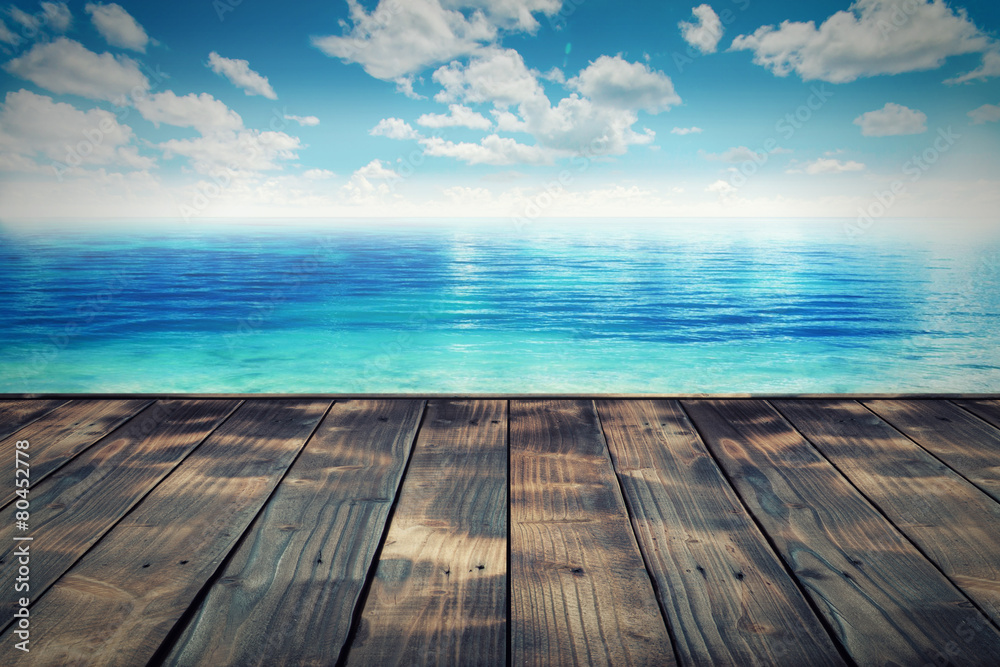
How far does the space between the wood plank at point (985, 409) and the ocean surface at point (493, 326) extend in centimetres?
426

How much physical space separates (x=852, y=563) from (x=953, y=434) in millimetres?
801

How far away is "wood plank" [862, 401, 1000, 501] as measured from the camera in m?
1.12

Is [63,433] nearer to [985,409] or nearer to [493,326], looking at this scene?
[985,409]

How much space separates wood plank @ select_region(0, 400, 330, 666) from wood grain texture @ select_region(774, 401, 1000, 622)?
121cm

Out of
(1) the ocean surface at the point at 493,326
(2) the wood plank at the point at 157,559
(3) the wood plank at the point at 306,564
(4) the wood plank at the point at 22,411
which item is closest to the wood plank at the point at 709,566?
(3) the wood plank at the point at 306,564

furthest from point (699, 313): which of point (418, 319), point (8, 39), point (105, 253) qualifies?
point (105, 253)

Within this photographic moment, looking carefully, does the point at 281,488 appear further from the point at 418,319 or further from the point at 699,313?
the point at 699,313

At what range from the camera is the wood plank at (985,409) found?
55.3 inches

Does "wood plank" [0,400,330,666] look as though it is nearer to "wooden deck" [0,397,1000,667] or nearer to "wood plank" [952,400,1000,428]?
"wooden deck" [0,397,1000,667]

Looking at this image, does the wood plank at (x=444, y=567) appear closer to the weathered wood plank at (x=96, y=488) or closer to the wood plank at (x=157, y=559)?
the wood plank at (x=157, y=559)

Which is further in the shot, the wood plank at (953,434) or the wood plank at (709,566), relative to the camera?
the wood plank at (953,434)

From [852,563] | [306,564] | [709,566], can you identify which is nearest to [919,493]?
[852,563]

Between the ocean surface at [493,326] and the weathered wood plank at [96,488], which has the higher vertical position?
the weathered wood plank at [96,488]

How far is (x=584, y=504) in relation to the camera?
0.99 metres
